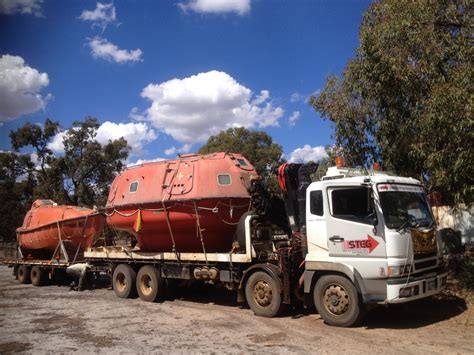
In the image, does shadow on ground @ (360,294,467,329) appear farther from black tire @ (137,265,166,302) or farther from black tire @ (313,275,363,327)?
black tire @ (137,265,166,302)

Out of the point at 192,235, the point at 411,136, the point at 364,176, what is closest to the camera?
the point at 364,176

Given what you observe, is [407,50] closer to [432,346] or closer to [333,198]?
Answer: [333,198]

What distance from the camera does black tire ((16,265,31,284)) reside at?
19188mm

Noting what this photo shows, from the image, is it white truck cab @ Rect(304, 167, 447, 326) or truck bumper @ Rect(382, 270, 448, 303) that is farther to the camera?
white truck cab @ Rect(304, 167, 447, 326)

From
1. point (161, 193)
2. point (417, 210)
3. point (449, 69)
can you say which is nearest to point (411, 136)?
point (449, 69)

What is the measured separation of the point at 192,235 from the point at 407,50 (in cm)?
674

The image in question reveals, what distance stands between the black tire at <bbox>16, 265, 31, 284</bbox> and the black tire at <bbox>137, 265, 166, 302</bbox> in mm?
8417

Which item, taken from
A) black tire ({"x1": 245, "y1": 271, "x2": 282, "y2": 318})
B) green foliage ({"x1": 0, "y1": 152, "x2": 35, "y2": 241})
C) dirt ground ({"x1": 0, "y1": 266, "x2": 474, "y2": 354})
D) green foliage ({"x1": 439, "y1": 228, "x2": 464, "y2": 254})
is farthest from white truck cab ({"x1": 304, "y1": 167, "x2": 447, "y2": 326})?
green foliage ({"x1": 0, "y1": 152, "x2": 35, "y2": 241})

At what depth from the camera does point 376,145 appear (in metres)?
12.6

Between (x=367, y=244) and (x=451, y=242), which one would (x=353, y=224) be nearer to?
(x=367, y=244)

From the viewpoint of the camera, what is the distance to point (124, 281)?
13711 mm

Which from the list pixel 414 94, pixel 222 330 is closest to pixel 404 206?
pixel 414 94

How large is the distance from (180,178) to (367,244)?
18.1 feet

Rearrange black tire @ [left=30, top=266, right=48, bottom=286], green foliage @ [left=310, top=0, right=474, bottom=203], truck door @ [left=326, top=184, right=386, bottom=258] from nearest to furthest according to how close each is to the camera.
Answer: truck door @ [left=326, top=184, right=386, bottom=258] < green foliage @ [left=310, top=0, right=474, bottom=203] < black tire @ [left=30, top=266, right=48, bottom=286]
